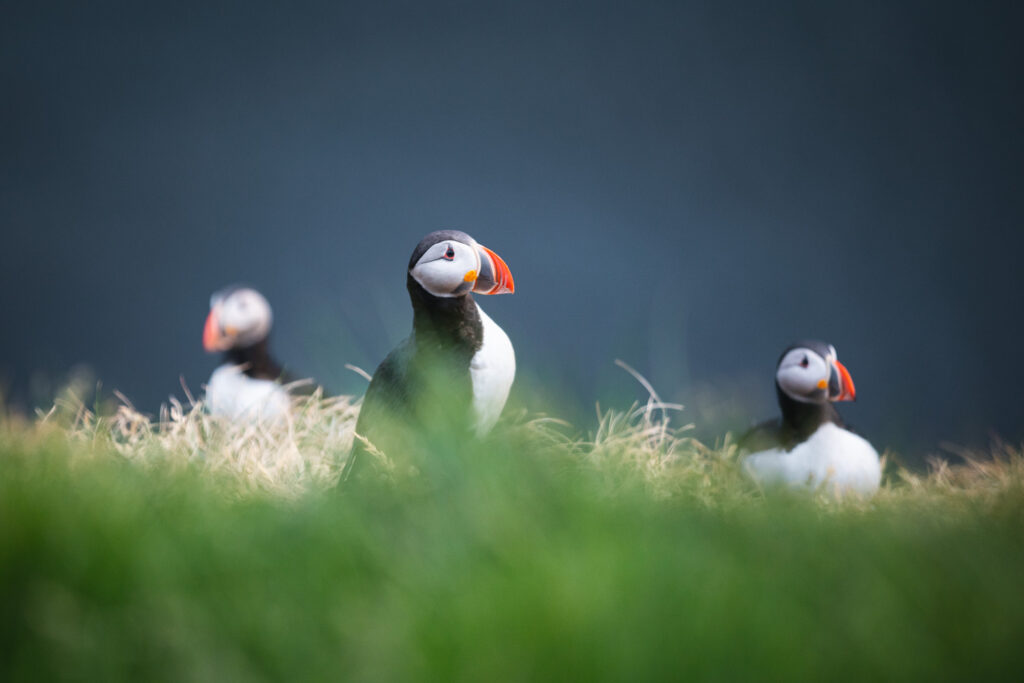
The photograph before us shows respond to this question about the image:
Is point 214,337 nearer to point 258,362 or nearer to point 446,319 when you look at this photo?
point 258,362

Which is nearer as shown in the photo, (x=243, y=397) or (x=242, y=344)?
(x=243, y=397)

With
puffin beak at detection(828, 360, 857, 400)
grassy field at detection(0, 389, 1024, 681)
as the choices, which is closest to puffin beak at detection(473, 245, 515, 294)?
grassy field at detection(0, 389, 1024, 681)

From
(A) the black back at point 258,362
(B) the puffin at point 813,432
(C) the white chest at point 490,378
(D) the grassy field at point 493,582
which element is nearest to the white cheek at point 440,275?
(C) the white chest at point 490,378

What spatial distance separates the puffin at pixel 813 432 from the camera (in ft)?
8.23

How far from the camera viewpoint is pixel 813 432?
2.71 m

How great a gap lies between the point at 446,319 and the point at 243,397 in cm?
187

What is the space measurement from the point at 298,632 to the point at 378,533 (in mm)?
221

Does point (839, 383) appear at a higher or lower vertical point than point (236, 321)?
lower

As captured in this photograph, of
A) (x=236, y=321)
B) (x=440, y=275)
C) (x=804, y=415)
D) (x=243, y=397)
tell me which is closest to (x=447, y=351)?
(x=440, y=275)

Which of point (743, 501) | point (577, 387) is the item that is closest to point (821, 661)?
point (743, 501)

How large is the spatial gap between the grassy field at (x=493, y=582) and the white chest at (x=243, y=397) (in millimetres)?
1429

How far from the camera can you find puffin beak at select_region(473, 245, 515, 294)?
1863 mm

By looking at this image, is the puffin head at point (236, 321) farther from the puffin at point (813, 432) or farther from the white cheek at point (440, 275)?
the puffin at point (813, 432)

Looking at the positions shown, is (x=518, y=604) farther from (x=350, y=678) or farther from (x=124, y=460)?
(x=124, y=460)
